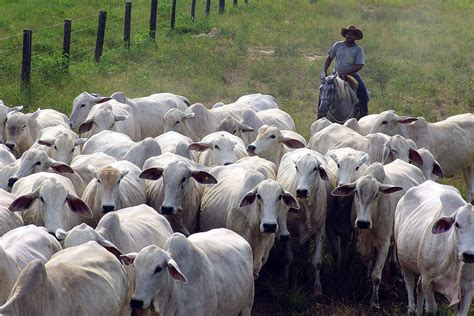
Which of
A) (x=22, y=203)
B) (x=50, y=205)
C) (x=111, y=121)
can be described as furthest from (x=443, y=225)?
(x=111, y=121)

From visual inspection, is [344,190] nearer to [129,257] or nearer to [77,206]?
[77,206]

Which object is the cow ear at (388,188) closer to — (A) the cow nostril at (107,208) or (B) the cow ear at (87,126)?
(A) the cow nostril at (107,208)

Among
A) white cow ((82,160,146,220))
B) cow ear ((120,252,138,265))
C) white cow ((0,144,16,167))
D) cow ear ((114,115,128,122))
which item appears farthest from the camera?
cow ear ((114,115,128,122))

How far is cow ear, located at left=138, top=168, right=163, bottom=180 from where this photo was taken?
9070mm

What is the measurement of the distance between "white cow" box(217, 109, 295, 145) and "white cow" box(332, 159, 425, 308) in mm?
2884

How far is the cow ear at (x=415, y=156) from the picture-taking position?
10773 millimetres

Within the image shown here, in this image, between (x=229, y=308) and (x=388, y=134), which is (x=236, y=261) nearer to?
(x=229, y=308)

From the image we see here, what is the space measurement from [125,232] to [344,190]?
8.66ft

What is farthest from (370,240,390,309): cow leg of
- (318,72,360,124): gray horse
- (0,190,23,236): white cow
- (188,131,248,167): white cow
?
(318,72,360,124): gray horse

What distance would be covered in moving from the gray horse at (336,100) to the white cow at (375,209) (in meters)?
4.13

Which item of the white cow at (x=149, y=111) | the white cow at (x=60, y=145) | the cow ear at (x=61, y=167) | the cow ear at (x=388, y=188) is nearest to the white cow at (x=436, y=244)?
the cow ear at (x=388, y=188)

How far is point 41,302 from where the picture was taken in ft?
19.3

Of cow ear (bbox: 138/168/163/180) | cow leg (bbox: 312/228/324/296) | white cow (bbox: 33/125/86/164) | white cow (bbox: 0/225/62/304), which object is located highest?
white cow (bbox: 0/225/62/304)

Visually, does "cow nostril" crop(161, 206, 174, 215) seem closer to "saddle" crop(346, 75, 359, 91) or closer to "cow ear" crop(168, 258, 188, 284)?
"cow ear" crop(168, 258, 188, 284)
